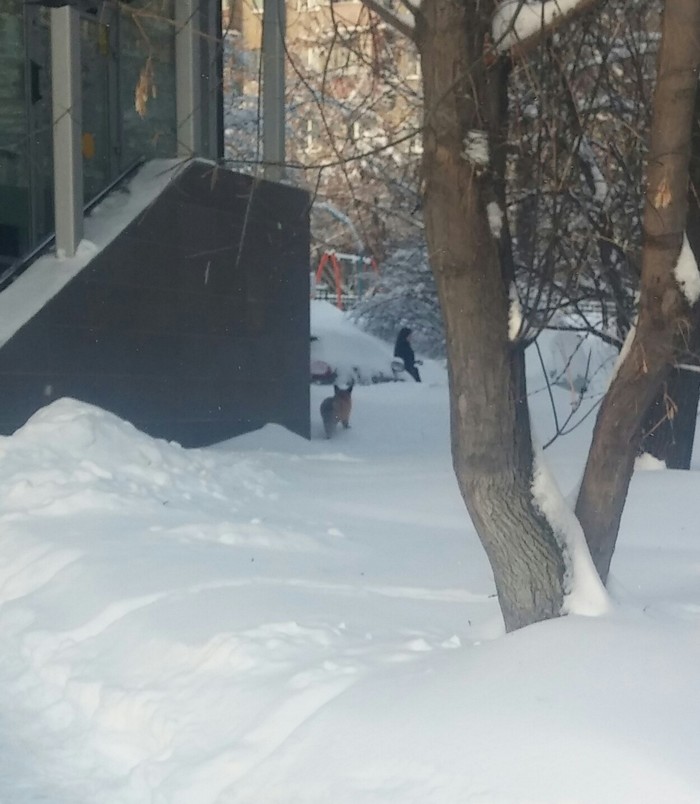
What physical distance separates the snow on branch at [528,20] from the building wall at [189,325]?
606cm

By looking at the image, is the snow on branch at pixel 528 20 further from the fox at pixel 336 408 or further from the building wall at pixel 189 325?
the fox at pixel 336 408

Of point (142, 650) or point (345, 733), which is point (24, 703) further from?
point (345, 733)

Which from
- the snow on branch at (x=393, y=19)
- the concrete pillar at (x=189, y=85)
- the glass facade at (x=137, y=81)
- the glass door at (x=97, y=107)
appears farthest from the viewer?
the glass facade at (x=137, y=81)

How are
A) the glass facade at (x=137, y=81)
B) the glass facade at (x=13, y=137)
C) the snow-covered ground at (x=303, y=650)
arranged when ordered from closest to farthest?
1. the snow-covered ground at (x=303, y=650)
2. the glass facade at (x=13, y=137)
3. the glass facade at (x=137, y=81)

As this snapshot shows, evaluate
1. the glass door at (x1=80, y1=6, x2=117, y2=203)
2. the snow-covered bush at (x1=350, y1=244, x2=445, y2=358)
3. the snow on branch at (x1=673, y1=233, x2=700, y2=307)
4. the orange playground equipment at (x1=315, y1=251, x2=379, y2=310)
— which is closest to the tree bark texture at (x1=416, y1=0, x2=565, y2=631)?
the snow on branch at (x1=673, y1=233, x2=700, y2=307)

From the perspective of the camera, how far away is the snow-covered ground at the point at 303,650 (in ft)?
11.9

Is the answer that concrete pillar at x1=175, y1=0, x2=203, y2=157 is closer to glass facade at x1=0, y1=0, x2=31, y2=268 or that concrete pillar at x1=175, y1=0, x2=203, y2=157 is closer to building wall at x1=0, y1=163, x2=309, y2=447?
building wall at x1=0, y1=163, x2=309, y2=447

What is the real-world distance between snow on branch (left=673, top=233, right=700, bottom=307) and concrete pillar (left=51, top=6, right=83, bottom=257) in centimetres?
809

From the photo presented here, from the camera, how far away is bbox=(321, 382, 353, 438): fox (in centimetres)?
1526

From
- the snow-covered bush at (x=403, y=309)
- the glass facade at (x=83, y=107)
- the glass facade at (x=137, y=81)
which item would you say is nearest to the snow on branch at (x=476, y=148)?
the glass facade at (x=83, y=107)

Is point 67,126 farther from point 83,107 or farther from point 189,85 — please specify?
point 189,85

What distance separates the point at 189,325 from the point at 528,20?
27.7ft

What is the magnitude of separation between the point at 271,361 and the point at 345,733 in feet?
33.7

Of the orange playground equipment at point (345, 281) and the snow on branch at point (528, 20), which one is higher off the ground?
the snow on branch at point (528, 20)
